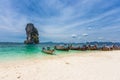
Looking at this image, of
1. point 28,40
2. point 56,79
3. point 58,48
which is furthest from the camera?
point 28,40

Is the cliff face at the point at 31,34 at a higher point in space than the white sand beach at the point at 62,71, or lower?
higher

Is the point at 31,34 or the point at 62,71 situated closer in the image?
the point at 62,71

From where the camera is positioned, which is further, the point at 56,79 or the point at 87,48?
the point at 87,48

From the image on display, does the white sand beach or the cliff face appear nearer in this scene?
the white sand beach

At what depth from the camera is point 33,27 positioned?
4626 inches

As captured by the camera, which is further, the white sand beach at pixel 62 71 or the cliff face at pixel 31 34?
the cliff face at pixel 31 34

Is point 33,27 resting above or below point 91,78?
above

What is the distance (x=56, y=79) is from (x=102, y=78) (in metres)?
2.28

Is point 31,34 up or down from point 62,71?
up

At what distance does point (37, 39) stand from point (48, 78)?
377ft

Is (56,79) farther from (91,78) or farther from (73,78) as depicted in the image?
(91,78)

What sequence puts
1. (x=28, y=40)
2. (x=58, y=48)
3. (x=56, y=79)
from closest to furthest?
1. (x=56, y=79)
2. (x=58, y=48)
3. (x=28, y=40)

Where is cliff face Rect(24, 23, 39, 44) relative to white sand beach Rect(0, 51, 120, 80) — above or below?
above

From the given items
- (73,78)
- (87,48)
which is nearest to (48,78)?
(73,78)
